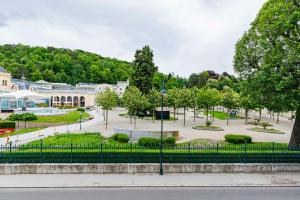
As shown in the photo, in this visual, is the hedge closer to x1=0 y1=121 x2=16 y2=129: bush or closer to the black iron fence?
x1=0 y1=121 x2=16 y2=129: bush

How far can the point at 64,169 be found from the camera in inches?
699

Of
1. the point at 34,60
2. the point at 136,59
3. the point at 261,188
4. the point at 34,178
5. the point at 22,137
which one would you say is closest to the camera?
the point at 261,188

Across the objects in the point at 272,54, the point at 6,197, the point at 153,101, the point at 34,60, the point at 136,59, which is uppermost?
the point at 34,60

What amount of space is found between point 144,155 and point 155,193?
4.26 m

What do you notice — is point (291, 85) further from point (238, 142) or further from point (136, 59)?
point (136, 59)

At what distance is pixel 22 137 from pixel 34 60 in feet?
406

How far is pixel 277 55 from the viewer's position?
20.4m

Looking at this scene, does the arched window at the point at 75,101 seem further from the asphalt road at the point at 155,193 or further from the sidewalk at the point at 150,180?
the asphalt road at the point at 155,193

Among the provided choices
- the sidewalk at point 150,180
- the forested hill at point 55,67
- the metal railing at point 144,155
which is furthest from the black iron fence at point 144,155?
the forested hill at point 55,67

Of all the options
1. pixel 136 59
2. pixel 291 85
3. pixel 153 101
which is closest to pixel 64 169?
pixel 291 85

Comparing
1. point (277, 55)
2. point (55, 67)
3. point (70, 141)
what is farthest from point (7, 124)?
point (55, 67)

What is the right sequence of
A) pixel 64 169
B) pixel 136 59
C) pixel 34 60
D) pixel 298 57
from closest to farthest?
pixel 64 169 < pixel 298 57 < pixel 136 59 < pixel 34 60

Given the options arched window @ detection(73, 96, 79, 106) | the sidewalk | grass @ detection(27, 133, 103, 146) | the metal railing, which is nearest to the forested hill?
arched window @ detection(73, 96, 79, 106)

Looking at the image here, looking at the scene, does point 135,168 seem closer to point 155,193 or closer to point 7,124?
point 155,193
